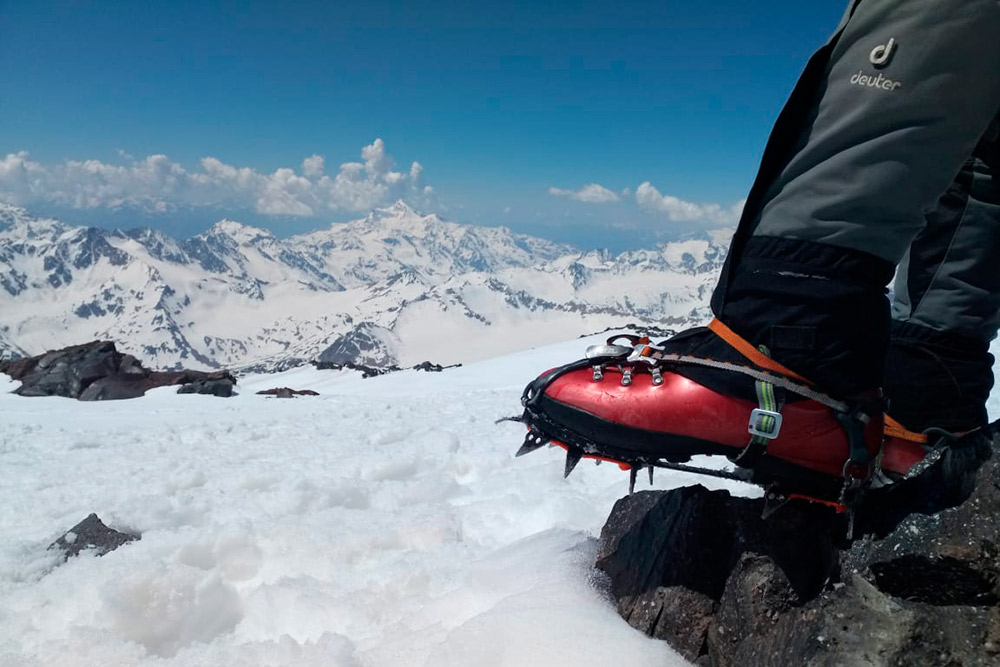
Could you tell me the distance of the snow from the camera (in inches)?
84.3

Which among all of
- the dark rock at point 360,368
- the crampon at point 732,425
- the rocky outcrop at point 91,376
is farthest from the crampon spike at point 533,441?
the dark rock at point 360,368

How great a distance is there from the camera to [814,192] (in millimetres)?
1891

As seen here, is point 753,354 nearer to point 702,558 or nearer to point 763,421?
point 763,421

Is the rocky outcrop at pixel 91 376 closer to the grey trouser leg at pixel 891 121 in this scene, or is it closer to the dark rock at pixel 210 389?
the dark rock at pixel 210 389

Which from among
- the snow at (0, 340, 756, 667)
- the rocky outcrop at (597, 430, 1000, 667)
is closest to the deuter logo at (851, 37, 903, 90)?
the rocky outcrop at (597, 430, 1000, 667)

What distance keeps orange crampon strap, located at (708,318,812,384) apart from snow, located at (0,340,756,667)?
108 cm

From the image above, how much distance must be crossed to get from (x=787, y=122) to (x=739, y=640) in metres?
1.77

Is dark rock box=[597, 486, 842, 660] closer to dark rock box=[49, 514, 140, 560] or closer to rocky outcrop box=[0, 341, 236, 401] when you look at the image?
dark rock box=[49, 514, 140, 560]

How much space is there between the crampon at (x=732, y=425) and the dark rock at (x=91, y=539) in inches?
103

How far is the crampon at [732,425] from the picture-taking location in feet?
6.39

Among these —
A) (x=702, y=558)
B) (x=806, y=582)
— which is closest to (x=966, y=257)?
(x=806, y=582)

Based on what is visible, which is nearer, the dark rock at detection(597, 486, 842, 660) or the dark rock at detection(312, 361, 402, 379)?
the dark rock at detection(597, 486, 842, 660)

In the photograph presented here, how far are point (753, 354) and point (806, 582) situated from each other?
834 millimetres

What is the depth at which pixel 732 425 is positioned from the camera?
2.00m
